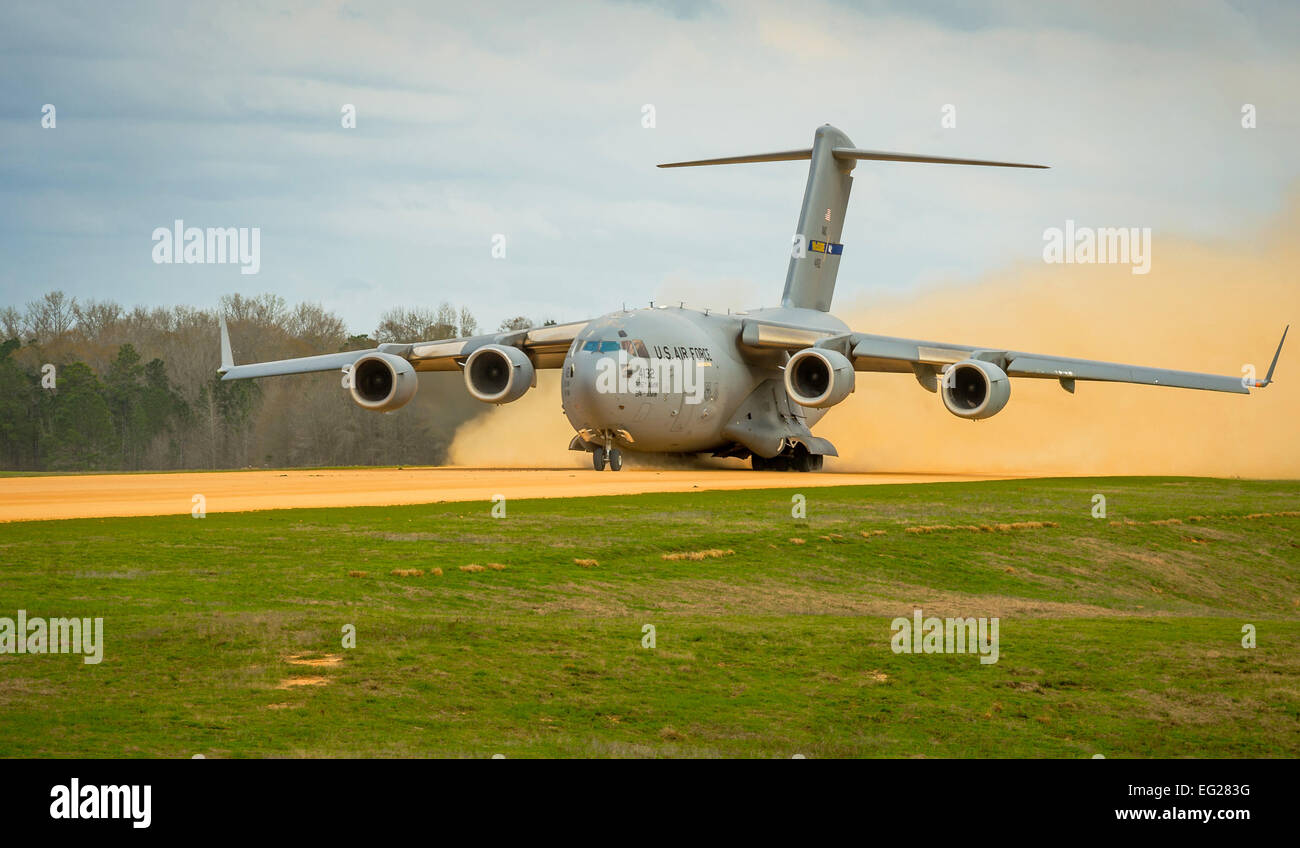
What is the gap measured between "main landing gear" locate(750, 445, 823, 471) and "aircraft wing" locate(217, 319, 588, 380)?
246 inches

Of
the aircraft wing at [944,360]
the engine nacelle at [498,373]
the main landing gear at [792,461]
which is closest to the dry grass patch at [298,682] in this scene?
the engine nacelle at [498,373]

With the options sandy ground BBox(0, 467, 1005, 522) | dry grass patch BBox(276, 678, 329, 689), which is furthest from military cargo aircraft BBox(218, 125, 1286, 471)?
dry grass patch BBox(276, 678, 329, 689)

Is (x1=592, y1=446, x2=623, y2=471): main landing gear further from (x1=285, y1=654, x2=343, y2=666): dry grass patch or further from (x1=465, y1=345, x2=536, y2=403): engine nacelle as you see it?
(x1=285, y1=654, x2=343, y2=666): dry grass patch

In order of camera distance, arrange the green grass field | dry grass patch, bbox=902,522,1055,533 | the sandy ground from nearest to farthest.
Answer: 1. the green grass field
2. dry grass patch, bbox=902,522,1055,533
3. the sandy ground

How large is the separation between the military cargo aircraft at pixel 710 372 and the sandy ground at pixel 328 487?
1325 mm

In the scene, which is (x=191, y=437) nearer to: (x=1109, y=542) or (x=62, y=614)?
(x=1109, y=542)

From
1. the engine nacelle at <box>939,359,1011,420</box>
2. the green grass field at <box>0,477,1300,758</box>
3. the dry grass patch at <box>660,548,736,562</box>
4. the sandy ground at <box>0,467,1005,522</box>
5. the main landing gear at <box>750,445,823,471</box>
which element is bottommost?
the green grass field at <box>0,477,1300,758</box>

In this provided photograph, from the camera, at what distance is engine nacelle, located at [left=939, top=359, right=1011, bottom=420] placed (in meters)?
32.0

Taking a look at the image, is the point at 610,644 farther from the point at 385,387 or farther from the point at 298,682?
the point at 385,387

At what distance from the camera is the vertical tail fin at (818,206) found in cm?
4128

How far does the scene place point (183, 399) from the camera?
2633 inches

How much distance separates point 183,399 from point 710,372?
3976 centimetres

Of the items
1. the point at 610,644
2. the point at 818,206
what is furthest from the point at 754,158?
the point at 610,644
